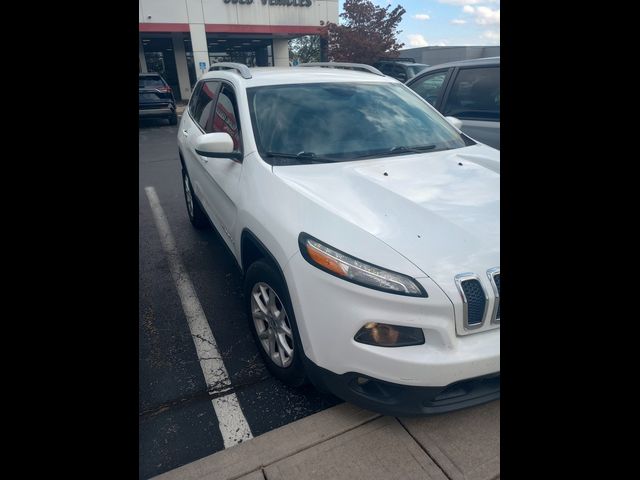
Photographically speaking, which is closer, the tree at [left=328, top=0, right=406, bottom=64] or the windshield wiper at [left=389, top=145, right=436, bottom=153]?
the windshield wiper at [left=389, top=145, right=436, bottom=153]

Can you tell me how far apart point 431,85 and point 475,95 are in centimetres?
71

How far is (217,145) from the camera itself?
2686 millimetres

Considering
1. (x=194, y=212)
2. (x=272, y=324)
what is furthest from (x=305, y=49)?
(x=272, y=324)

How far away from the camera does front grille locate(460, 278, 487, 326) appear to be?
1.73 m

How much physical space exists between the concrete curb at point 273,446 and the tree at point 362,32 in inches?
839

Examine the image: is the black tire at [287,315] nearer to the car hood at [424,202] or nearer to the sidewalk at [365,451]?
the sidewalk at [365,451]

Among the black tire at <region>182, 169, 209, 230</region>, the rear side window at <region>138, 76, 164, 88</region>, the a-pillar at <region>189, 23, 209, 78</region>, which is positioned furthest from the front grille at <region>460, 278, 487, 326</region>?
the a-pillar at <region>189, 23, 209, 78</region>

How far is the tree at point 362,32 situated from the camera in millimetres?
20891

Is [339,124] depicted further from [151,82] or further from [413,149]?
[151,82]

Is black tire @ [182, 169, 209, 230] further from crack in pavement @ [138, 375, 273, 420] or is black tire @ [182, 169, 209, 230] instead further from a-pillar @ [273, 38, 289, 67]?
a-pillar @ [273, 38, 289, 67]

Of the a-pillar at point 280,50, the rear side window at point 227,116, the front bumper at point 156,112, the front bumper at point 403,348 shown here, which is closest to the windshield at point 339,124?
the rear side window at point 227,116

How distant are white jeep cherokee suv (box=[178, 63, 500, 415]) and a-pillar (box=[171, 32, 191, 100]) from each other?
20.8 metres
